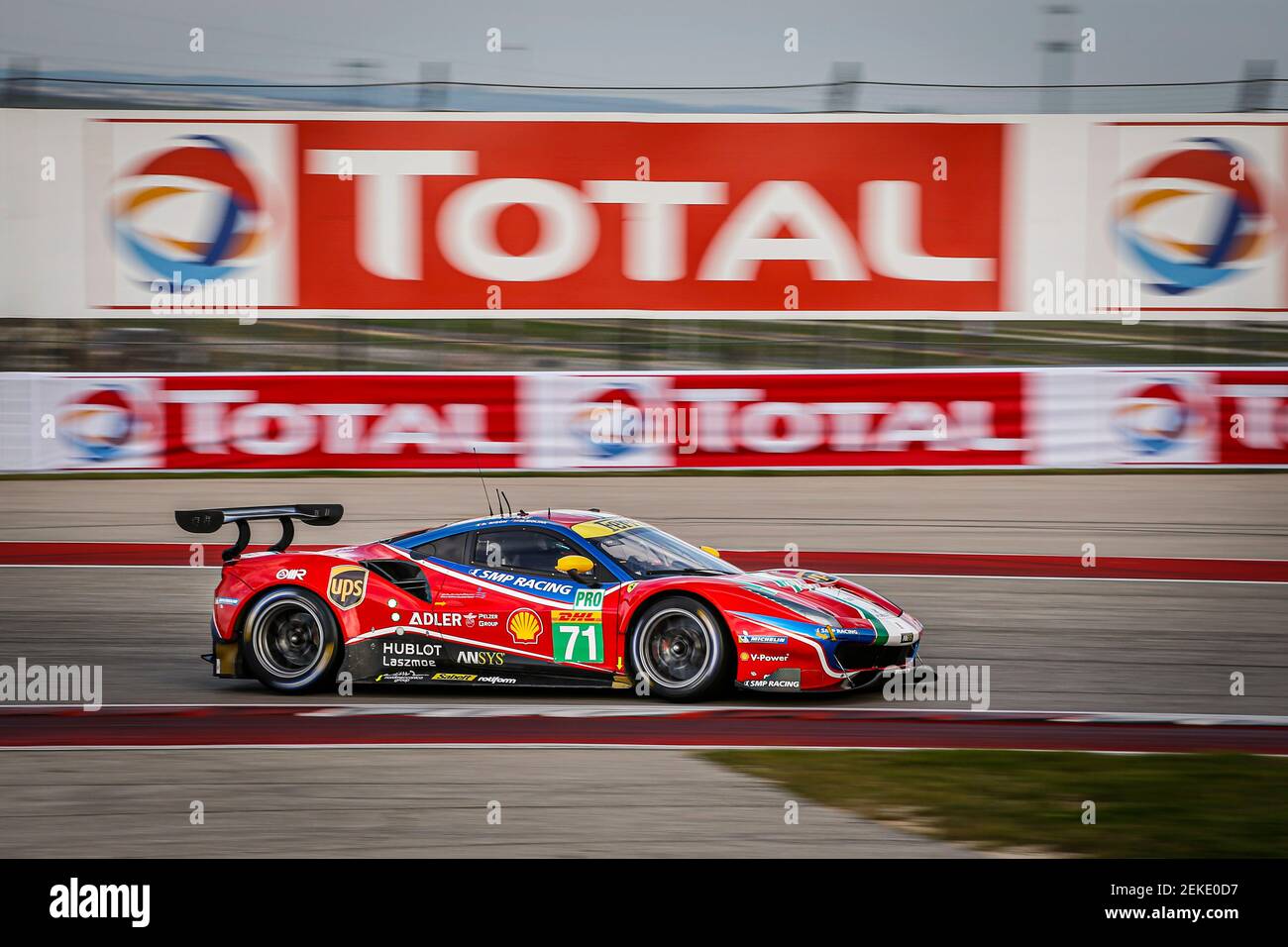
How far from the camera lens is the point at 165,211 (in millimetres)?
21000

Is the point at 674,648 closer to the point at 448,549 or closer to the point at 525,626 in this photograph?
the point at 525,626

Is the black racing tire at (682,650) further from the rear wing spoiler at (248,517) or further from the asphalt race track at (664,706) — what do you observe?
the rear wing spoiler at (248,517)

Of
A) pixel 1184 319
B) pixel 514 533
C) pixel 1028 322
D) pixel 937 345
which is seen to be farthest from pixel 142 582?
pixel 1184 319

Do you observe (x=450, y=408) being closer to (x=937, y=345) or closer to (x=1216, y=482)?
(x=937, y=345)

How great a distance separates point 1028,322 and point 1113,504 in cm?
440

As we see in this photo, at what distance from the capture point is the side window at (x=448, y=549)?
9.06 meters

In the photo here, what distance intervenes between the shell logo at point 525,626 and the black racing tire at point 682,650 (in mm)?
552

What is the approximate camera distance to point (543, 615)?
28.6ft

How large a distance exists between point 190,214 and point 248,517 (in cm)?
1268

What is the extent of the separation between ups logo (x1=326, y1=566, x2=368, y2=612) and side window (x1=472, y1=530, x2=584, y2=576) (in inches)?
26.6
